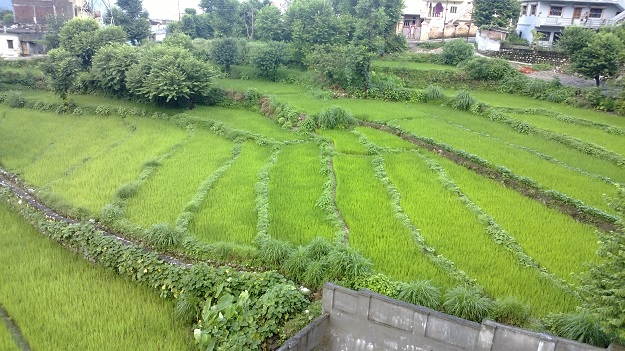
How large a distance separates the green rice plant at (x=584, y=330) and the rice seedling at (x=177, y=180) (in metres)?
7.91

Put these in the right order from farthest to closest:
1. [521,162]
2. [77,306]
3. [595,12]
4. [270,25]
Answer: [270,25] → [595,12] → [521,162] → [77,306]

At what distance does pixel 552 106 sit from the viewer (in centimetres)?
1912

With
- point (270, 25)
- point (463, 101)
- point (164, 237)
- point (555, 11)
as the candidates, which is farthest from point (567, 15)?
point (164, 237)

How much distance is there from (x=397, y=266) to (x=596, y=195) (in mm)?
6215

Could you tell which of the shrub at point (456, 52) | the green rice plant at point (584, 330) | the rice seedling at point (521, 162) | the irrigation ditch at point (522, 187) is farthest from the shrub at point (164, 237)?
the shrub at point (456, 52)

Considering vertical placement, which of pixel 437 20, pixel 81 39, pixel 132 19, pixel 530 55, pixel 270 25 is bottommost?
pixel 530 55

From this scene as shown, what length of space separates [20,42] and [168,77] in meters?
18.1

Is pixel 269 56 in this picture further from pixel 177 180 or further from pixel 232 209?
pixel 232 209

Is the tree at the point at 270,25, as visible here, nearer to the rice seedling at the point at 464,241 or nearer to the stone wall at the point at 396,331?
the rice seedling at the point at 464,241

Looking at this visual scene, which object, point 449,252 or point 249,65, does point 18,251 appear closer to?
point 449,252

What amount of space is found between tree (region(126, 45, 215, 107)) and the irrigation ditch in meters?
9.27

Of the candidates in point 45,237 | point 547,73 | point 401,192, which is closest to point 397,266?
point 401,192

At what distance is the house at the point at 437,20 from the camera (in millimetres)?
33062

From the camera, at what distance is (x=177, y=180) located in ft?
41.0
